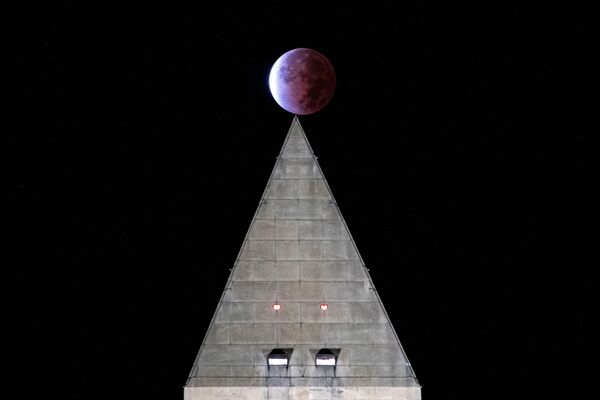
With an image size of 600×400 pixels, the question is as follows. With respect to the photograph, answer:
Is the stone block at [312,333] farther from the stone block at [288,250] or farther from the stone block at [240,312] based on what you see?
the stone block at [288,250]

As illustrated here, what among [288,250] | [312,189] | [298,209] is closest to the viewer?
[288,250]

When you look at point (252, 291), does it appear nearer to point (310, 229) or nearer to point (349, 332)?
point (310, 229)

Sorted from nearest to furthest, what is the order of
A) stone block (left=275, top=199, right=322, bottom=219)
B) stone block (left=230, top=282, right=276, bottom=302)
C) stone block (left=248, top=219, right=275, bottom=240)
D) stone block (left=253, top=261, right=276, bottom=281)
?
stone block (left=230, top=282, right=276, bottom=302), stone block (left=253, top=261, right=276, bottom=281), stone block (left=248, top=219, right=275, bottom=240), stone block (left=275, top=199, right=322, bottom=219)

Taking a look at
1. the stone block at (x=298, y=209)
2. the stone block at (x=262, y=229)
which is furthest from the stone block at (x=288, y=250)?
the stone block at (x=298, y=209)

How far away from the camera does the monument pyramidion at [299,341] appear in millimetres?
70625

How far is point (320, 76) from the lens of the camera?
246 feet

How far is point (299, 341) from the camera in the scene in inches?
2785

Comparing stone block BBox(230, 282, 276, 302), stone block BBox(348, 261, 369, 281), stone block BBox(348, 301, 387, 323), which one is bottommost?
stone block BBox(348, 301, 387, 323)

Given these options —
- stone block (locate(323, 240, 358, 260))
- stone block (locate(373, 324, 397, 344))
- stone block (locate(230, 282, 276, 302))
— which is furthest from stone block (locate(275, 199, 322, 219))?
stone block (locate(373, 324, 397, 344))

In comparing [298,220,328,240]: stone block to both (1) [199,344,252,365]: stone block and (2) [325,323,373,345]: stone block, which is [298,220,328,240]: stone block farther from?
(1) [199,344,252,365]: stone block

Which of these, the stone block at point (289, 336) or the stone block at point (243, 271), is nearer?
the stone block at point (289, 336)

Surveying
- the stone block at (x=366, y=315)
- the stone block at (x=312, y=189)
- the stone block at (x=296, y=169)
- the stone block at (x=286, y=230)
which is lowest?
the stone block at (x=366, y=315)

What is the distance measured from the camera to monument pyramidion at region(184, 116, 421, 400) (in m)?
70.6

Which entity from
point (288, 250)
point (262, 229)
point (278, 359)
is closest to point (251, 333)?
point (278, 359)
